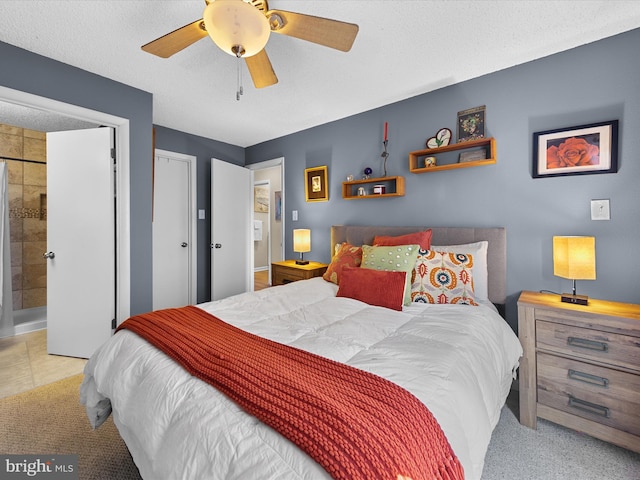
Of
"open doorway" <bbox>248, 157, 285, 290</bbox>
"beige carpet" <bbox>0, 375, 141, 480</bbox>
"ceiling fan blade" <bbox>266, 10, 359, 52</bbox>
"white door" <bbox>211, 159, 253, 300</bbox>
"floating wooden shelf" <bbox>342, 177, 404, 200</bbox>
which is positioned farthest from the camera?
"open doorway" <bbox>248, 157, 285, 290</bbox>

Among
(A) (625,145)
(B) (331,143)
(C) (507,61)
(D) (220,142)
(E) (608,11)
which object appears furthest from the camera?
(D) (220,142)

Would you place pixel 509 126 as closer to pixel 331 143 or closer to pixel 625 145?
pixel 625 145

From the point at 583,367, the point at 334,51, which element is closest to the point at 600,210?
the point at 583,367

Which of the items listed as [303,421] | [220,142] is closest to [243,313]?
[303,421]

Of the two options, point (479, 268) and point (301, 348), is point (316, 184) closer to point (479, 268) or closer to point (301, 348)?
point (479, 268)

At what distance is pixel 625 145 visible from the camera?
184cm

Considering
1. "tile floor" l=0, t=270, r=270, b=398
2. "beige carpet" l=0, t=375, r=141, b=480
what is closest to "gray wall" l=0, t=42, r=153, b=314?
"tile floor" l=0, t=270, r=270, b=398

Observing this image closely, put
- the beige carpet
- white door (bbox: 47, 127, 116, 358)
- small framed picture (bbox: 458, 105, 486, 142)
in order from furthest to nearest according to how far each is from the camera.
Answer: white door (bbox: 47, 127, 116, 358) < small framed picture (bbox: 458, 105, 486, 142) < the beige carpet

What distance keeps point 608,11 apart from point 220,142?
4.04 meters

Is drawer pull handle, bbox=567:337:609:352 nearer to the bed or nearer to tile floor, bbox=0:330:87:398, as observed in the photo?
the bed

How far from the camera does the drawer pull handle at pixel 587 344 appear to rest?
5.23 feet

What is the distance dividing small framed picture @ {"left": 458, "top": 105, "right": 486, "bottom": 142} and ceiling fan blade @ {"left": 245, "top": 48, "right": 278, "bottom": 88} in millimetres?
1598

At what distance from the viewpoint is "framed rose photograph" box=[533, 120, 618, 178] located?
1.88 meters

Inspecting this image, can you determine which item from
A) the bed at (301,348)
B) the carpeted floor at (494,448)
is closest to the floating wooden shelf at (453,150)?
the bed at (301,348)
